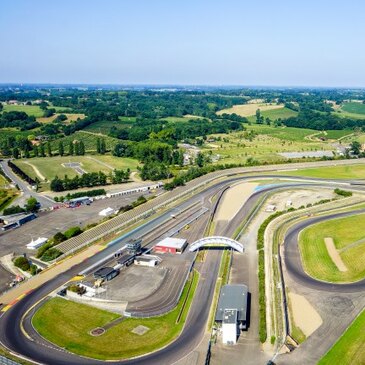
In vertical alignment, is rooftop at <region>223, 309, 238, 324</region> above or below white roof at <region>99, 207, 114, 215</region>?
above

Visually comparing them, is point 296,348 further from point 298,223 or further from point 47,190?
point 47,190

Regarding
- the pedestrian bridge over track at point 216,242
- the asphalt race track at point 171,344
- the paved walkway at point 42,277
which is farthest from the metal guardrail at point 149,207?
the pedestrian bridge over track at point 216,242

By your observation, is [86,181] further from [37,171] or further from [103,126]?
[103,126]

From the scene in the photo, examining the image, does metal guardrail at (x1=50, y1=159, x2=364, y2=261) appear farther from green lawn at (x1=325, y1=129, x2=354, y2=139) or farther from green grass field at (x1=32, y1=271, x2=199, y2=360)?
green lawn at (x1=325, y1=129, x2=354, y2=139)

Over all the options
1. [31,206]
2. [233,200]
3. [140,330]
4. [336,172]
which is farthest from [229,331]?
[336,172]

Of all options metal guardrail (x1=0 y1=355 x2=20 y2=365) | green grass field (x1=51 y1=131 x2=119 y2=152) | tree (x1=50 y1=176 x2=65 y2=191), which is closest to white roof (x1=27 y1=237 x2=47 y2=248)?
metal guardrail (x1=0 y1=355 x2=20 y2=365)

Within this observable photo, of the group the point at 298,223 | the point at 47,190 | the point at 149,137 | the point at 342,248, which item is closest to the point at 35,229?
the point at 47,190

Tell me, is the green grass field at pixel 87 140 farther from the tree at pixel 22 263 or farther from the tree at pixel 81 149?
the tree at pixel 22 263
